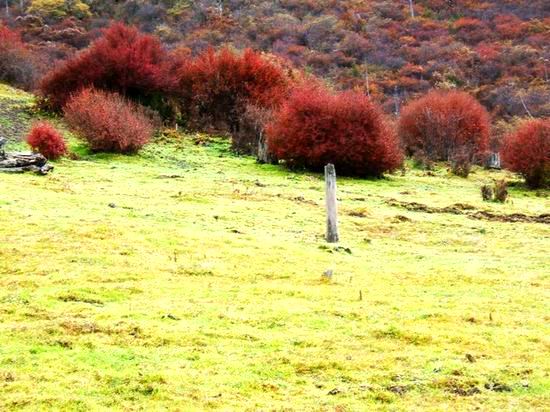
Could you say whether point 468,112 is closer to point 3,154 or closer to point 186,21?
point 3,154

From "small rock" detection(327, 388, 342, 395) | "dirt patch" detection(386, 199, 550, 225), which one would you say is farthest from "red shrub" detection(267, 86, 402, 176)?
"small rock" detection(327, 388, 342, 395)

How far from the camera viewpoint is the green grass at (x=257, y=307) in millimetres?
7227

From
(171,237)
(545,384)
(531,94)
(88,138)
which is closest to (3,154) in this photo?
(88,138)

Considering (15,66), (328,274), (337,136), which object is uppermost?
(15,66)

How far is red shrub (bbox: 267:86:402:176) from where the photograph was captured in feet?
100

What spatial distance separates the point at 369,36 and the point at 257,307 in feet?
230

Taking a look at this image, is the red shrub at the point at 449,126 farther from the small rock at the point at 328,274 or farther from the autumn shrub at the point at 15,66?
the small rock at the point at 328,274

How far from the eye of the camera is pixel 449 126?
1608 inches

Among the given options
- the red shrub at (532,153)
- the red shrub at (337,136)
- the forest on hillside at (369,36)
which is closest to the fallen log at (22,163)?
the red shrub at (337,136)

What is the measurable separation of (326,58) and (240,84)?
30.7m

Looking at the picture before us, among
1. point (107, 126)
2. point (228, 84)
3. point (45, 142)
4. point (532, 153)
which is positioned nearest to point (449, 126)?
point (532, 153)

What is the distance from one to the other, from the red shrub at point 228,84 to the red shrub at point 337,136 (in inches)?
401

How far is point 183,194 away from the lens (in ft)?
69.7

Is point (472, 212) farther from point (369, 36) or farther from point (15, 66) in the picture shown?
point (369, 36)
